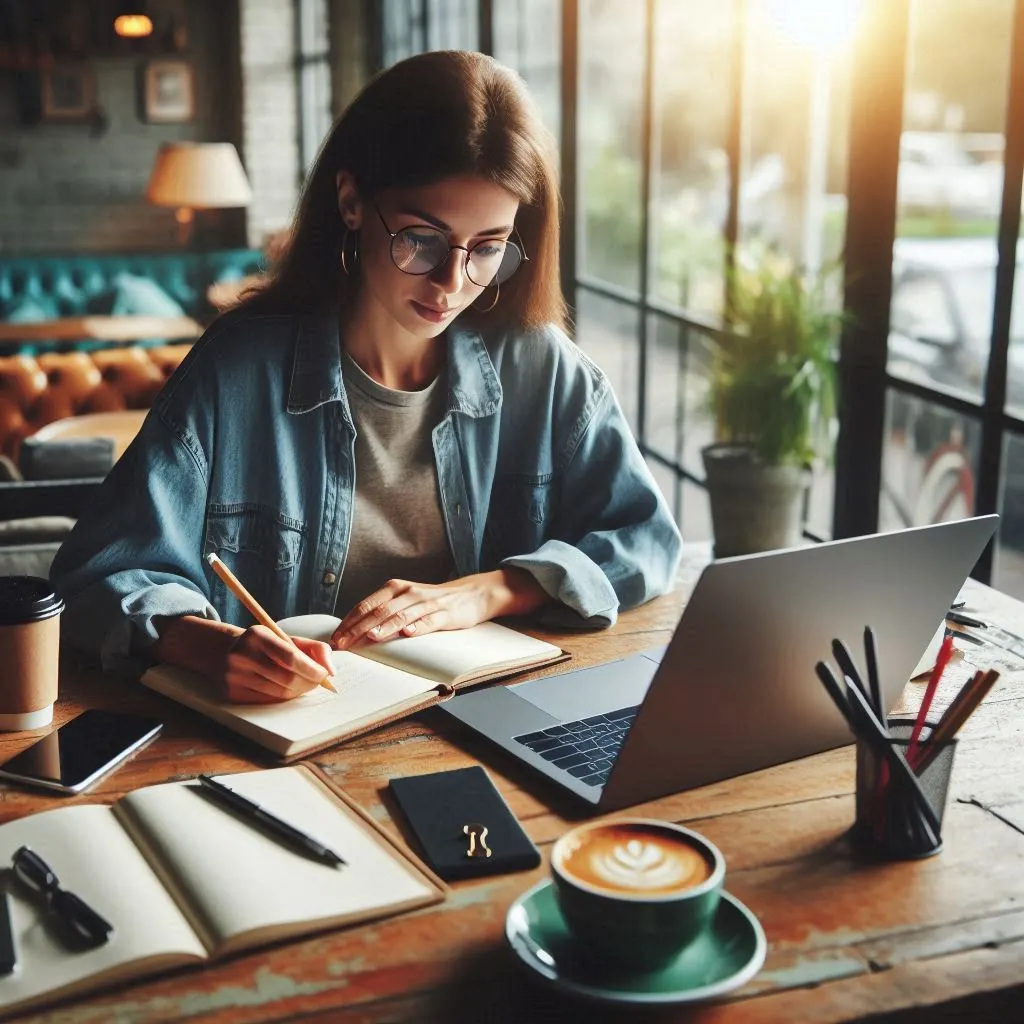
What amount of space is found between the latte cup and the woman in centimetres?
55

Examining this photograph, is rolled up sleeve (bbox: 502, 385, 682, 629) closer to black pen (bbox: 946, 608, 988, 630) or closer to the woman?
the woman

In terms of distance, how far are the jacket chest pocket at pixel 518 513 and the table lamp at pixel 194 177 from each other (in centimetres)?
519

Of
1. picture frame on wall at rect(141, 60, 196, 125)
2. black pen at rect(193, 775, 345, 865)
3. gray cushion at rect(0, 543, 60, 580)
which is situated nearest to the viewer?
black pen at rect(193, 775, 345, 865)

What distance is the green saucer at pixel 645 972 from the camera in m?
0.76

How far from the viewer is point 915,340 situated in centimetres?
293

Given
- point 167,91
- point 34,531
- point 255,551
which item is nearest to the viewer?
point 255,551

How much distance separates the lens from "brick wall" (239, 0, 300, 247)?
7.68 meters

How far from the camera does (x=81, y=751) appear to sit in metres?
→ 1.12

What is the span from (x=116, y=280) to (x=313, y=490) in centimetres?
584

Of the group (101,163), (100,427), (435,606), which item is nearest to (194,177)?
(101,163)

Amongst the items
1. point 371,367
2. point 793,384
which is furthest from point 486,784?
point 793,384

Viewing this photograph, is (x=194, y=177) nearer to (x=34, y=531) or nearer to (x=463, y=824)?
(x=34, y=531)

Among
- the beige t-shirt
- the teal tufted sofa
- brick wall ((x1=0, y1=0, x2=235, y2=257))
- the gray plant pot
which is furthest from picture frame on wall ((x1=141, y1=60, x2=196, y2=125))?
the beige t-shirt

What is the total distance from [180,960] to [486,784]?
12.5 inches
